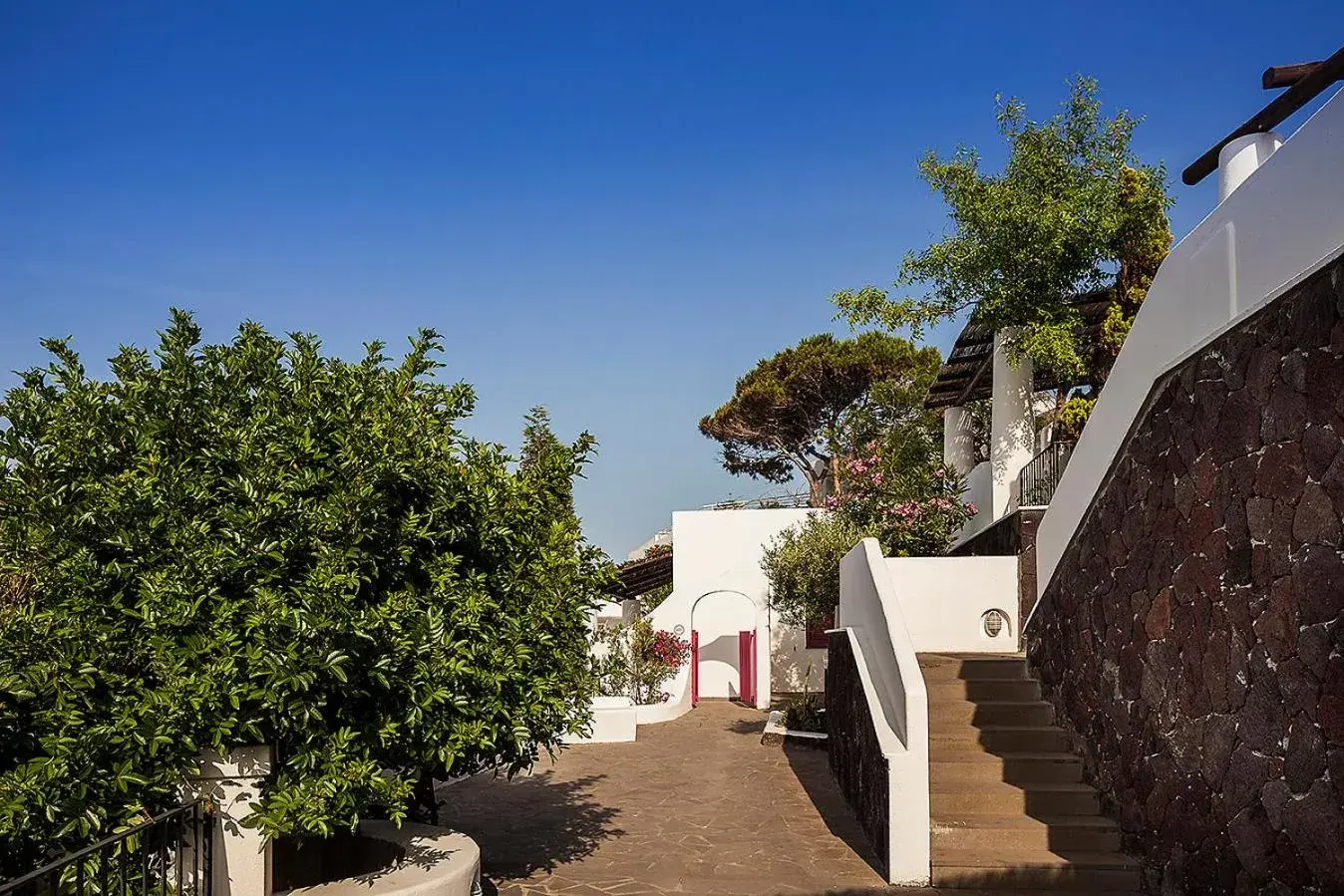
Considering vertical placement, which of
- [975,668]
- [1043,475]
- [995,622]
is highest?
[1043,475]

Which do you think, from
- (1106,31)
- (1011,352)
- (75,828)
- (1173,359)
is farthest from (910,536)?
(75,828)

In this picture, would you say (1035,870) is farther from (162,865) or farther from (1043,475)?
(1043,475)

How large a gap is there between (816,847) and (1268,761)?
4259 millimetres

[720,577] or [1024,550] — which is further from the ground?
[1024,550]

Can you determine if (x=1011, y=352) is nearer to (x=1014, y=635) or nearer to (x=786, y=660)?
(x=1014, y=635)

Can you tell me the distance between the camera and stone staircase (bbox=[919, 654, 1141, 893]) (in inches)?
278

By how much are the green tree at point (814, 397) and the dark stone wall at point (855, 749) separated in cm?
1686

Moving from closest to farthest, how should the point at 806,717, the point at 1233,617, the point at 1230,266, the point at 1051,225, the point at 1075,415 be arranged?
the point at 1233,617, the point at 1230,266, the point at 1051,225, the point at 1075,415, the point at 806,717

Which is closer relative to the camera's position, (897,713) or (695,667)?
(897,713)

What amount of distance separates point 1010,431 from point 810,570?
6.47 m

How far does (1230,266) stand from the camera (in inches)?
231

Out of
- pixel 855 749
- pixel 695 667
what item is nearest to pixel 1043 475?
pixel 855 749

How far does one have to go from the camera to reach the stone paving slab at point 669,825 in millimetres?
7691

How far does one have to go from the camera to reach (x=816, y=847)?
28.3 feet
